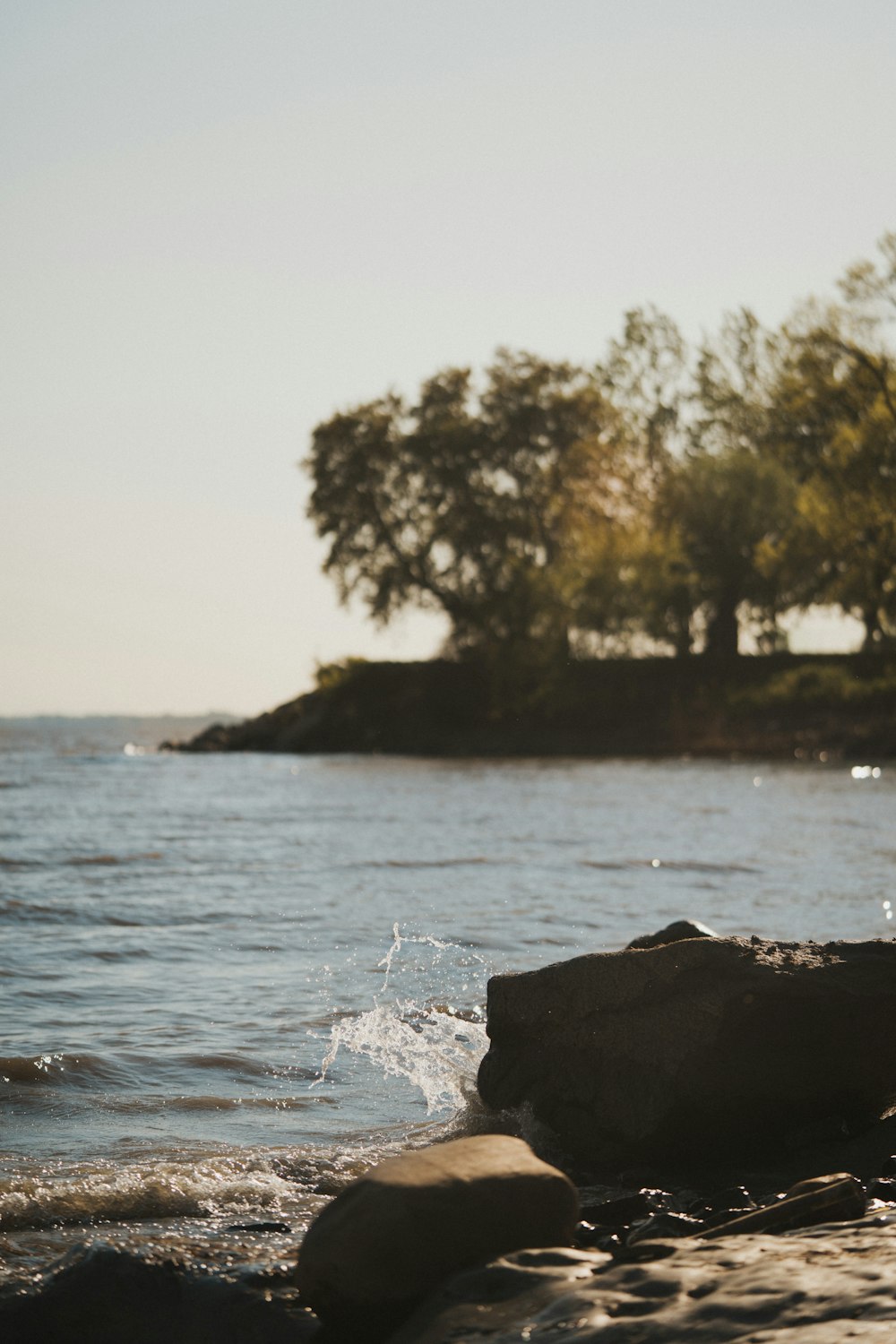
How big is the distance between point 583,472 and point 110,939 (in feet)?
159

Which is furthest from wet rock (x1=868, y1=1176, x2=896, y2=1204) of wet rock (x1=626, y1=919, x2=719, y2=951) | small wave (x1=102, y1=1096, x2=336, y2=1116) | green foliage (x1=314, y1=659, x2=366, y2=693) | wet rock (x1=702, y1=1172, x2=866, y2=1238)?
green foliage (x1=314, y1=659, x2=366, y2=693)

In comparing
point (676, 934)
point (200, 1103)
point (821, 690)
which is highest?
point (821, 690)

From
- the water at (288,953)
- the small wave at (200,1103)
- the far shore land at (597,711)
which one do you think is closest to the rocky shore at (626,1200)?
the water at (288,953)

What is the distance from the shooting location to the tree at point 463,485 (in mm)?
58969

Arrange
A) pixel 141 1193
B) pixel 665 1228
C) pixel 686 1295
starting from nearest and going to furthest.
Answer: pixel 686 1295
pixel 665 1228
pixel 141 1193

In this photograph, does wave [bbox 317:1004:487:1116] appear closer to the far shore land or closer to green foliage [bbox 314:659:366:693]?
the far shore land

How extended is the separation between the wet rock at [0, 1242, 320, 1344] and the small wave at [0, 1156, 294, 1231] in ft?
2.34

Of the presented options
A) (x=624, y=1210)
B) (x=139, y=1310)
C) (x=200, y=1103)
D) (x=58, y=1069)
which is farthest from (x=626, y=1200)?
(x=58, y=1069)

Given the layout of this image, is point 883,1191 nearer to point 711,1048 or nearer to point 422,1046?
point 711,1048

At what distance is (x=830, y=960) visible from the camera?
257 inches

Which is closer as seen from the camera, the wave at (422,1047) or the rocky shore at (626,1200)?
the rocky shore at (626,1200)

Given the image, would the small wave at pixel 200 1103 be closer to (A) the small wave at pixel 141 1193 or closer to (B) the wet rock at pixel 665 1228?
(A) the small wave at pixel 141 1193

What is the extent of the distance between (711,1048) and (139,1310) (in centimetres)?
269

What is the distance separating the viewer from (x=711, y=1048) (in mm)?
6188
